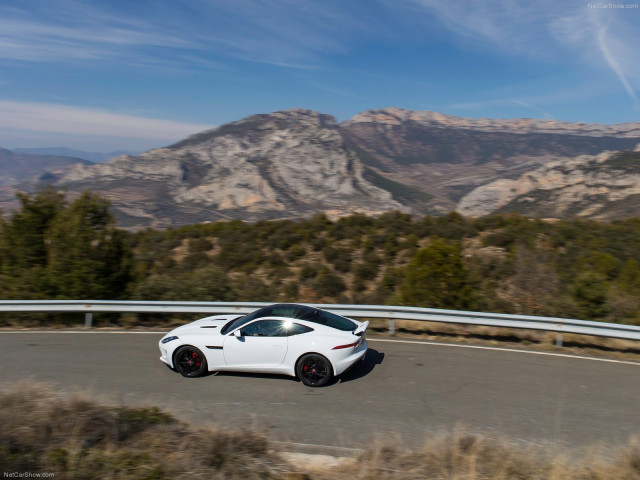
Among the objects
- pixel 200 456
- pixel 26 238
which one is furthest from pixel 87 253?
pixel 200 456

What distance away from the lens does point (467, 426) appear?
21.4 ft

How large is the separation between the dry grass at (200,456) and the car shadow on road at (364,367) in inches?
123

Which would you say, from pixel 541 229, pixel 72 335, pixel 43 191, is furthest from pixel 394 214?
pixel 72 335

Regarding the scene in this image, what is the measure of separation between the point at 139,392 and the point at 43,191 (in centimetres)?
1120

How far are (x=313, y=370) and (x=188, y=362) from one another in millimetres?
2159

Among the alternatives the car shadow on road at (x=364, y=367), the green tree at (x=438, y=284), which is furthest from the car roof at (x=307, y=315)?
the green tree at (x=438, y=284)

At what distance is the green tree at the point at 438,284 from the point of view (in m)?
15.1

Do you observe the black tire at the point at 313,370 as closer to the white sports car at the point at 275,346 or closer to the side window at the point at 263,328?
the white sports car at the point at 275,346

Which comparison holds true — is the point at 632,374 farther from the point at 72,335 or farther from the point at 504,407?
the point at 72,335

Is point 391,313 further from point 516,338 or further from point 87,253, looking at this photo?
point 87,253

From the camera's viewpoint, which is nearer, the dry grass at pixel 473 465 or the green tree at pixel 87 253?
the dry grass at pixel 473 465

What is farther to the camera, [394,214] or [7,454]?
[394,214]

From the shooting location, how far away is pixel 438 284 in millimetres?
15344

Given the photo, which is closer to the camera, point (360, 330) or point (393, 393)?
point (393, 393)
